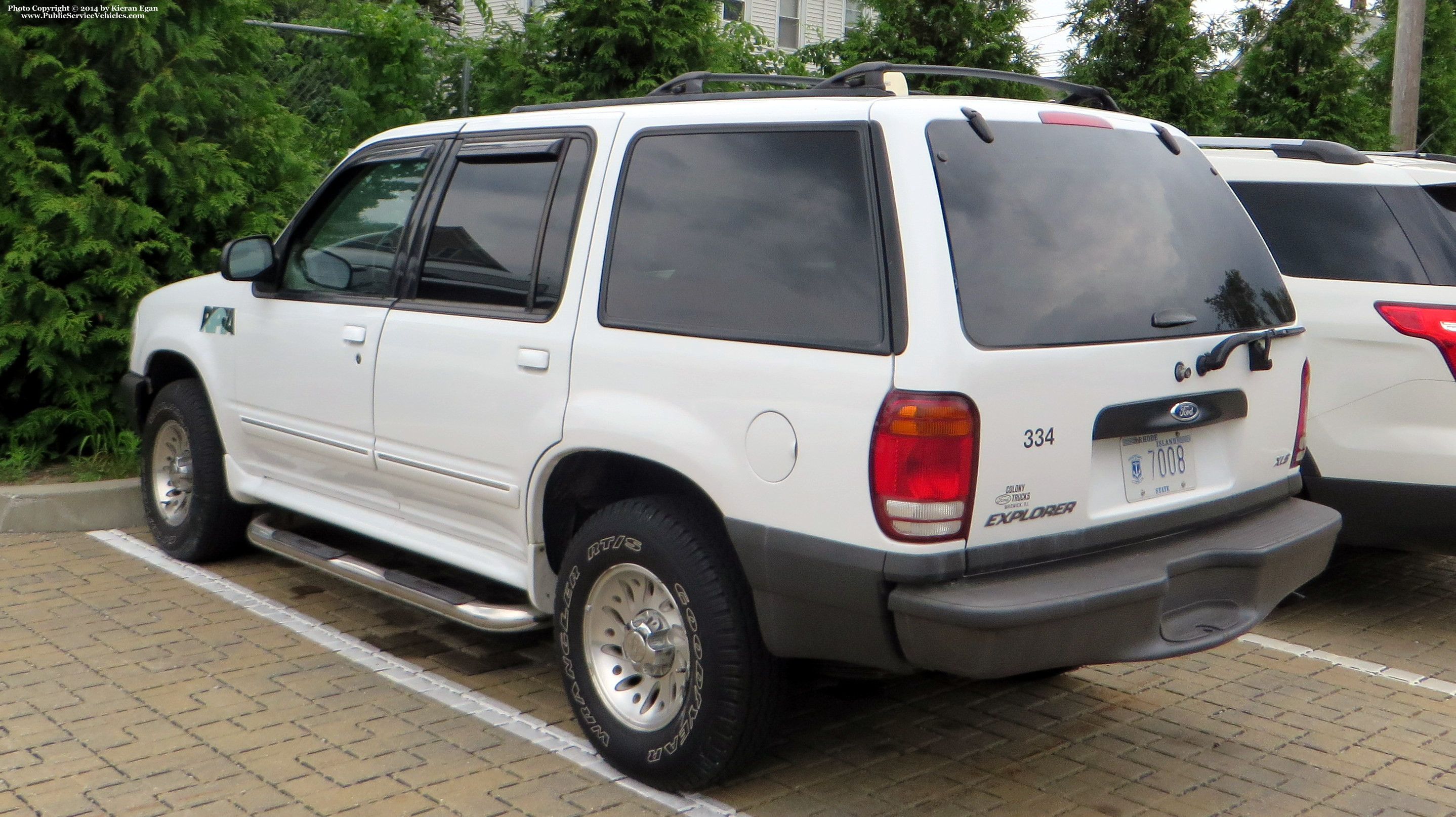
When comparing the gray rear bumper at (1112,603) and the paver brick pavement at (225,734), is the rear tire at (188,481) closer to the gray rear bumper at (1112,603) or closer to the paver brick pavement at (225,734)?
the paver brick pavement at (225,734)

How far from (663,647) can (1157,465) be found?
1.44 metres

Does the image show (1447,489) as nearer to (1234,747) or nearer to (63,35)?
(1234,747)

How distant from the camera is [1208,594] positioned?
3523 mm

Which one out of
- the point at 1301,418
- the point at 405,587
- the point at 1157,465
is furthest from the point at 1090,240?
the point at 405,587

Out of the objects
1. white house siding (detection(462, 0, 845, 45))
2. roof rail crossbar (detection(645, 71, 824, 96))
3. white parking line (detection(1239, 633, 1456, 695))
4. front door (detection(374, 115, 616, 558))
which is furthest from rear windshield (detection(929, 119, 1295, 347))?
white house siding (detection(462, 0, 845, 45))

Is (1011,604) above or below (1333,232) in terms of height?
below

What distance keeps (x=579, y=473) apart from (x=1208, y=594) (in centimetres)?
183

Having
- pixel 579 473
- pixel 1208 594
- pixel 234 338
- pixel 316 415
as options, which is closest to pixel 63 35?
pixel 234 338

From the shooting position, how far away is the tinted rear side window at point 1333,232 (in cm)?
541

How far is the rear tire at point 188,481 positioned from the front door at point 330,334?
0.38 meters

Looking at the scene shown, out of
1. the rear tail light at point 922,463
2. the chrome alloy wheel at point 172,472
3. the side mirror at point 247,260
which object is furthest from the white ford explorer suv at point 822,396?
the chrome alloy wheel at point 172,472

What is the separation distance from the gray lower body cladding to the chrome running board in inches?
41.1

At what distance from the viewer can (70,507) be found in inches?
261

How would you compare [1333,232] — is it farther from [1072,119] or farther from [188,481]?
[188,481]
